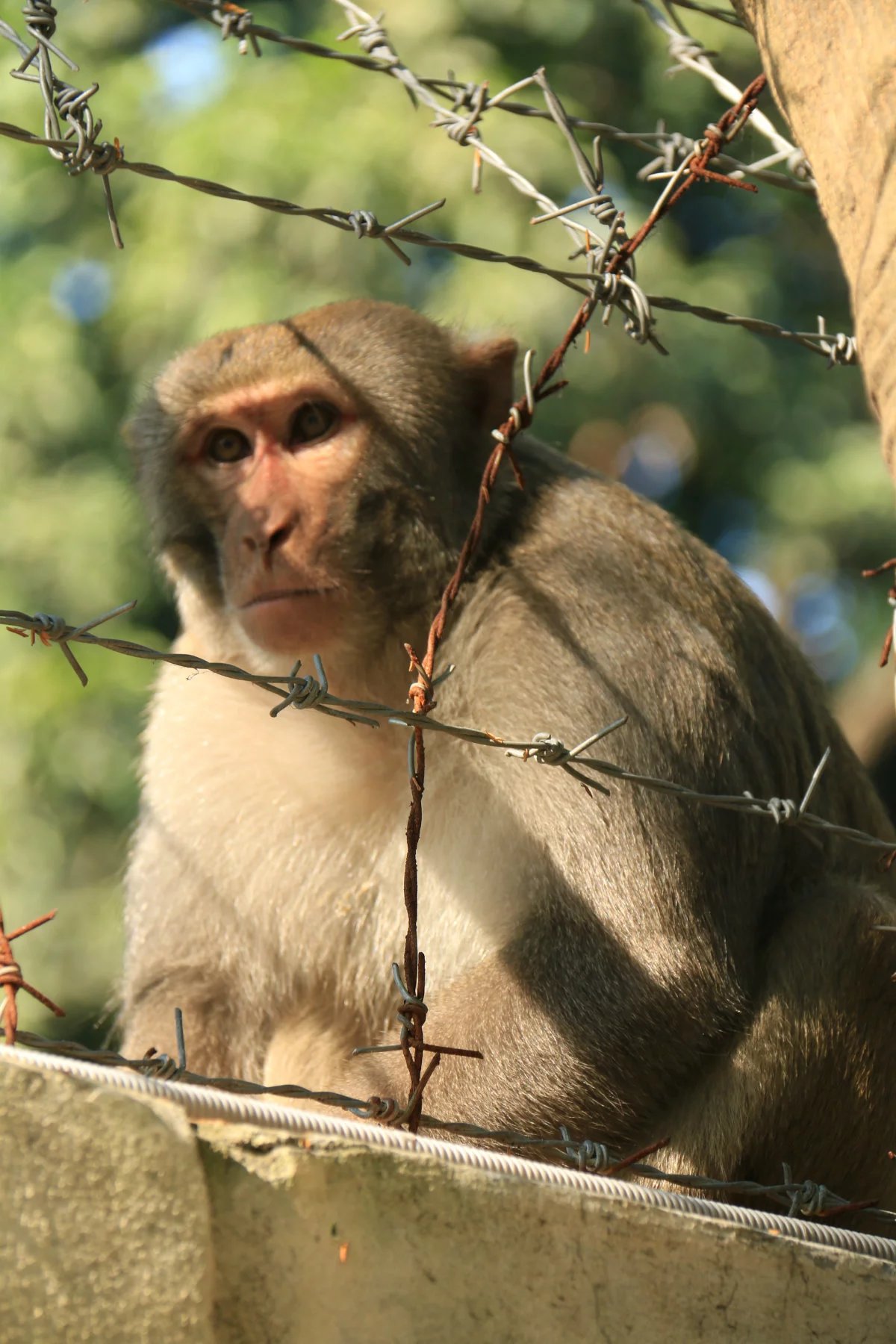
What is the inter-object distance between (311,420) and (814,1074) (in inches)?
73.4

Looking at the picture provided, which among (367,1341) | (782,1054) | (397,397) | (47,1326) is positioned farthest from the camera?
(397,397)

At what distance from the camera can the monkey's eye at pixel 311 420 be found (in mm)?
3998

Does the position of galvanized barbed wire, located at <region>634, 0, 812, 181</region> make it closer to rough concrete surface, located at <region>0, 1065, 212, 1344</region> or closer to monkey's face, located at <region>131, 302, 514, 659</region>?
monkey's face, located at <region>131, 302, 514, 659</region>

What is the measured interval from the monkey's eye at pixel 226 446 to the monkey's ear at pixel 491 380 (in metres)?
0.59

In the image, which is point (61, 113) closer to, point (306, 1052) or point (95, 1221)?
point (95, 1221)

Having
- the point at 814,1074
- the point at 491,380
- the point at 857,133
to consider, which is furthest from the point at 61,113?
the point at 814,1074

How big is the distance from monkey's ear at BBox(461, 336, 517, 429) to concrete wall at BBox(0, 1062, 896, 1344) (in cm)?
238

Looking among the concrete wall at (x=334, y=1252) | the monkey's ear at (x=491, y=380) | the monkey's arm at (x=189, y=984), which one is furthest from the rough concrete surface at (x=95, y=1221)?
the monkey's ear at (x=491, y=380)

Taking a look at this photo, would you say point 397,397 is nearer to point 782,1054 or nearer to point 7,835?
point 782,1054

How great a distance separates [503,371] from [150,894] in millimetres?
1559

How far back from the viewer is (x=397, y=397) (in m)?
4.02

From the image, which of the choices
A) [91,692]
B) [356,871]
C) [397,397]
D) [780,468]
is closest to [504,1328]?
[356,871]

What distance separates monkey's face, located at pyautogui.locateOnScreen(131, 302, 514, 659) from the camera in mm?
3750

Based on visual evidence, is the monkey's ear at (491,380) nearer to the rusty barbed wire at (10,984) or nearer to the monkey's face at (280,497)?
the monkey's face at (280,497)
